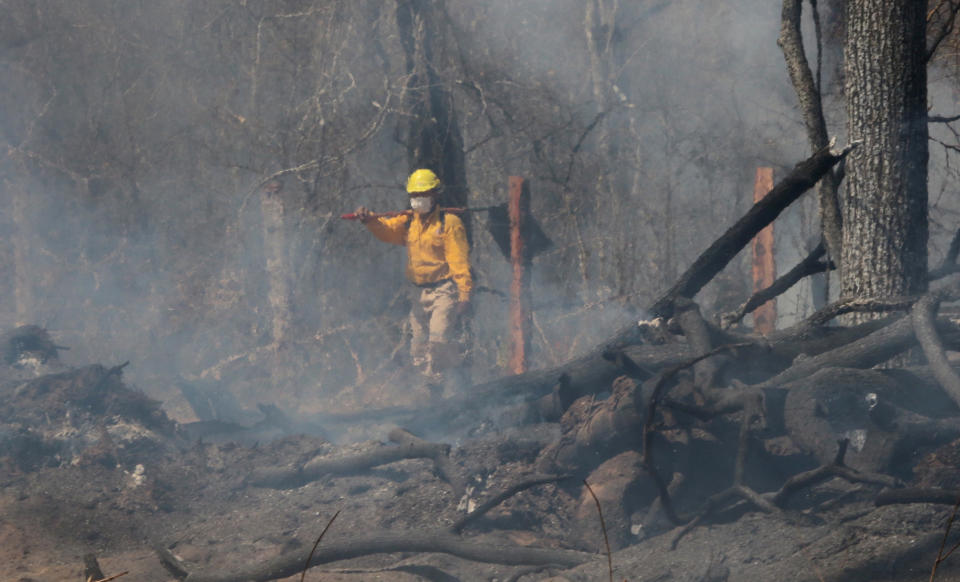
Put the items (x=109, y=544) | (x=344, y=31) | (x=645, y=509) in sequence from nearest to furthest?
(x=645, y=509)
(x=109, y=544)
(x=344, y=31)

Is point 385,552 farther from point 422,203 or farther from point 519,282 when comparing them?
point 519,282

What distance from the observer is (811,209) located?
10.5 metres

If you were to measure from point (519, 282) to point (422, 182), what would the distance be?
1563mm

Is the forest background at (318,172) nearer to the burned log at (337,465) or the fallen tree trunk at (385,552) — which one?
the burned log at (337,465)

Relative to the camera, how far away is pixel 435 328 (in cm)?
764

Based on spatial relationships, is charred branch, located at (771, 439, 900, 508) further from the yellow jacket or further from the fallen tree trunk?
the yellow jacket

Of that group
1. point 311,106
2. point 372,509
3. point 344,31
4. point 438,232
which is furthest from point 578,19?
point 372,509

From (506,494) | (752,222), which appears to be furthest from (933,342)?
(506,494)

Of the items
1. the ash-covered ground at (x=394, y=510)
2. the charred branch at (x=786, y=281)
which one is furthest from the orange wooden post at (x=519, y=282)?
the charred branch at (x=786, y=281)

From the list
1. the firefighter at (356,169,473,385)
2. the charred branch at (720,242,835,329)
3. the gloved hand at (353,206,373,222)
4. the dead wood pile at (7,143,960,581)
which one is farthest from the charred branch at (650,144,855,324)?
the gloved hand at (353,206,373,222)

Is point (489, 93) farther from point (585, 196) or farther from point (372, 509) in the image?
point (372, 509)

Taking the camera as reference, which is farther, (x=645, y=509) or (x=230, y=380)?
(x=230, y=380)

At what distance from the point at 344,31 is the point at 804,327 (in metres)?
7.43

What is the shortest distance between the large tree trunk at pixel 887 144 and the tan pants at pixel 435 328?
403 centimetres
